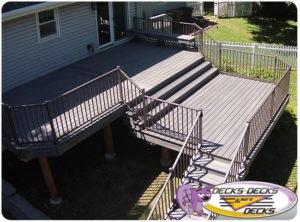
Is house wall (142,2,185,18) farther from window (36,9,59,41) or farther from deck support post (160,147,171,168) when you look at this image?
deck support post (160,147,171,168)

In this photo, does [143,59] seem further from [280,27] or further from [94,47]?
[280,27]

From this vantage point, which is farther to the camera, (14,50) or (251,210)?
(14,50)

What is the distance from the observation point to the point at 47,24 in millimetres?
11664

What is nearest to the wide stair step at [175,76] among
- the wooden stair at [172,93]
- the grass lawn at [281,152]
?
the wooden stair at [172,93]

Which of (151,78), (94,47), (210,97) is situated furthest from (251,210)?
(94,47)

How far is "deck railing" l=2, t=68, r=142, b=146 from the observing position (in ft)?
28.0

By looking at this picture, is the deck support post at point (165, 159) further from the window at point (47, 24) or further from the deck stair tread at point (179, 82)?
the window at point (47, 24)

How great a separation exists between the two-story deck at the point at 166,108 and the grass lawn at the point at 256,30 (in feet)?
21.1

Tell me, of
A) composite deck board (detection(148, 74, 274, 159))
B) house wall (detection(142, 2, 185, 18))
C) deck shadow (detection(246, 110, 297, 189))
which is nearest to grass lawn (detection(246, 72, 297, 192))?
deck shadow (detection(246, 110, 297, 189))

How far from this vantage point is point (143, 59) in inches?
520

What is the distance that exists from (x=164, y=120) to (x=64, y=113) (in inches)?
106

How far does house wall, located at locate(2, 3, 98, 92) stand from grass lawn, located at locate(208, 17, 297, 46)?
894 centimetres

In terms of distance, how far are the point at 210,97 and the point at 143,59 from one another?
2984 mm

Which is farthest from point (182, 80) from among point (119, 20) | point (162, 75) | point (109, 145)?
point (119, 20)
